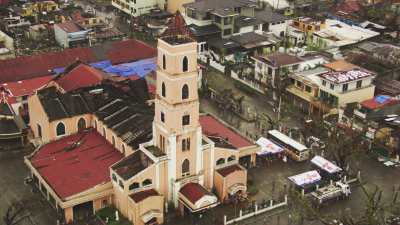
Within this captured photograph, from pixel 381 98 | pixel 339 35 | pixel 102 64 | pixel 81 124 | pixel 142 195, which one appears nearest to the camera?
pixel 142 195

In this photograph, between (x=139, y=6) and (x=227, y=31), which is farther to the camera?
(x=139, y=6)

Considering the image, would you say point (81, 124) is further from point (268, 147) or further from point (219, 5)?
point (219, 5)

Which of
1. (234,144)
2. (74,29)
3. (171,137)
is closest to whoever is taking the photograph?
(171,137)

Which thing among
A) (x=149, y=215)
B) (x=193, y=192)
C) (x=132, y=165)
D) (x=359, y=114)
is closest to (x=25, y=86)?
(x=132, y=165)

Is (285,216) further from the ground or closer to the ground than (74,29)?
closer to the ground

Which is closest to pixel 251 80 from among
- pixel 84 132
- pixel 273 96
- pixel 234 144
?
pixel 273 96

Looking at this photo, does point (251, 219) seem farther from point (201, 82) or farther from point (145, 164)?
point (201, 82)

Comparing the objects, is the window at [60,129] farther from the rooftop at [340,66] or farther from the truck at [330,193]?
the rooftop at [340,66]
